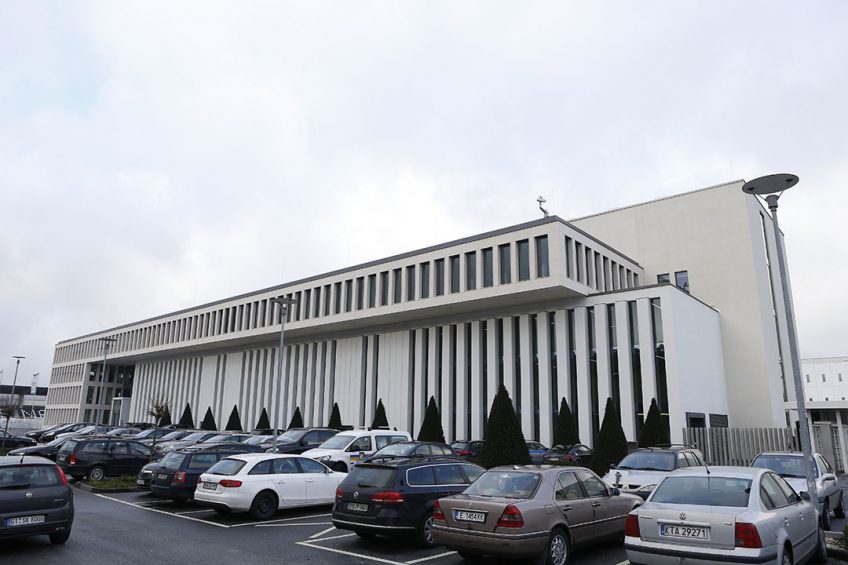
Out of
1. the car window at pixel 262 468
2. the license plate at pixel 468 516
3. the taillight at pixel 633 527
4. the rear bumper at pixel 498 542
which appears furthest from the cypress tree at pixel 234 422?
the taillight at pixel 633 527

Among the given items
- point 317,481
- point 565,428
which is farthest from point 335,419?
point 317,481

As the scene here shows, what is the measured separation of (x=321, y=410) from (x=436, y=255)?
16062 mm

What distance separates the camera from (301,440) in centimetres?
2361

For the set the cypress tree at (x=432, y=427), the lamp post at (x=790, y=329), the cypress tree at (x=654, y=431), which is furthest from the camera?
the cypress tree at (x=432, y=427)

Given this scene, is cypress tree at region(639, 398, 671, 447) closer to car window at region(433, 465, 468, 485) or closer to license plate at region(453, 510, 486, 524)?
car window at region(433, 465, 468, 485)

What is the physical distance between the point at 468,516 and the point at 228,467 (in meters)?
7.25

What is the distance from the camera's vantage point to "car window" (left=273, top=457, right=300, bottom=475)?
46.3 ft

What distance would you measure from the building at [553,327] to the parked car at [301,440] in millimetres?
8951

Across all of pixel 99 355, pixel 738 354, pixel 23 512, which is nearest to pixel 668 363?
pixel 738 354

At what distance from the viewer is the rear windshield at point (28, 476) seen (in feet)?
32.2

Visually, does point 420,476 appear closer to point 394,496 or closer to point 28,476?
point 394,496

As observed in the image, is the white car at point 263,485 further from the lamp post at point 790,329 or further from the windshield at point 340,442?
the lamp post at point 790,329

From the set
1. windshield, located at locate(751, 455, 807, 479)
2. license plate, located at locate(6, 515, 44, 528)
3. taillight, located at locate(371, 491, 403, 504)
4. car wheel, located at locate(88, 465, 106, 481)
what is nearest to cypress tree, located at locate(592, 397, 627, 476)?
windshield, located at locate(751, 455, 807, 479)

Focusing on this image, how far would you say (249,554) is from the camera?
9797mm
